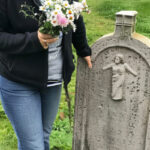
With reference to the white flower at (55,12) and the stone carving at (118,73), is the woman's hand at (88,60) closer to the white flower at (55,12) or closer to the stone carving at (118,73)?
the stone carving at (118,73)

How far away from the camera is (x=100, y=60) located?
2.65 m

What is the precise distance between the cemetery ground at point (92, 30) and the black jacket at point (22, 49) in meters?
1.47

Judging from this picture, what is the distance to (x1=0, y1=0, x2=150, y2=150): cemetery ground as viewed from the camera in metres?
3.50

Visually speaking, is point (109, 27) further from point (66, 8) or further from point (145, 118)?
point (66, 8)

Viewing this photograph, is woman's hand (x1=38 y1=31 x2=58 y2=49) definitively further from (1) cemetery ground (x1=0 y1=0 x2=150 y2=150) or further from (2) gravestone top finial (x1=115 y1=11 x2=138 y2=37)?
(1) cemetery ground (x1=0 y1=0 x2=150 y2=150)

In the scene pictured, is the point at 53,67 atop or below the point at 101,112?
atop

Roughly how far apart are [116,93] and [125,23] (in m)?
0.62

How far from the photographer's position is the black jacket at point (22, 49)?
74.9 inches

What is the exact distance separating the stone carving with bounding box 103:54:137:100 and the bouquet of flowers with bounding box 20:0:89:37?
0.76 m

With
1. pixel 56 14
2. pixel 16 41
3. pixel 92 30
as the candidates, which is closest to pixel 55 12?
pixel 56 14

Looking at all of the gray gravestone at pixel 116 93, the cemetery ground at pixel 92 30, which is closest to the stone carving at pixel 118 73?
the gray gravestone at pixel 116 93

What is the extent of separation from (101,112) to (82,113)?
0.22 metres

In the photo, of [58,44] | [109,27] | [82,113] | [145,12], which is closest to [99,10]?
[145,12]

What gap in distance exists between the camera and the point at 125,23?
2381 millimetres
